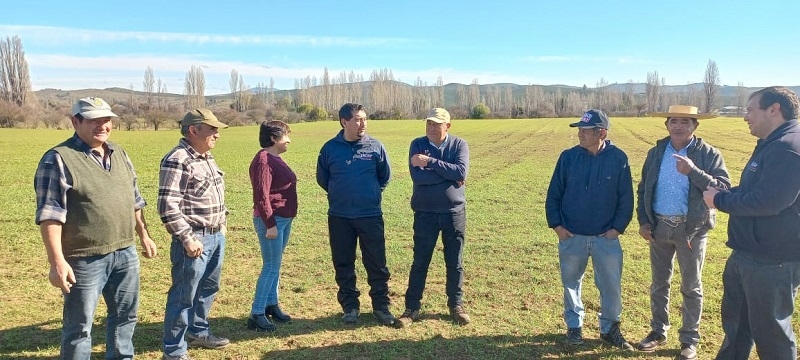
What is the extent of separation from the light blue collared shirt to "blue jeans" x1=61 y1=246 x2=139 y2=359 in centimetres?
492

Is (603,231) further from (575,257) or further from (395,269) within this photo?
(395,269)

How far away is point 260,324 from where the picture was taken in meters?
5.46

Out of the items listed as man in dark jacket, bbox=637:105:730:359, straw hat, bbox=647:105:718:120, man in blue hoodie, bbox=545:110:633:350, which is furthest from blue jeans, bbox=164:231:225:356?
straw hat, bbox=647:105:718:120

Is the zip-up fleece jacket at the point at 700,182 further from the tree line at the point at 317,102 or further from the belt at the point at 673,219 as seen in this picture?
the tree line at the point at 317,102

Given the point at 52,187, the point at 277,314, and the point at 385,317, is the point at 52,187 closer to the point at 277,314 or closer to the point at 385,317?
the point at 277,314

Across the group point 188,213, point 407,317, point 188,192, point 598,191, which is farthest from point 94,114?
point 598,191

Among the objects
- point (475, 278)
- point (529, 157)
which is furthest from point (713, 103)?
point (475, 278)

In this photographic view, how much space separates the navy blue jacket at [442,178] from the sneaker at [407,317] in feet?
3.93

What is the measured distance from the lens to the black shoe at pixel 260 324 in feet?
17.9

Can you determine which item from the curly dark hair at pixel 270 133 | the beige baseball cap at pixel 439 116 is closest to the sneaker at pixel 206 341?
the curly dark hair at pixel 270 133

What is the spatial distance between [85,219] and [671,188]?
5173 millimetres

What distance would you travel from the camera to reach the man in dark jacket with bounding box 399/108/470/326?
5.59 metres

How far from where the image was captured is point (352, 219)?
5.66 m

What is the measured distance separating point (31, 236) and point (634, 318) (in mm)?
10585
